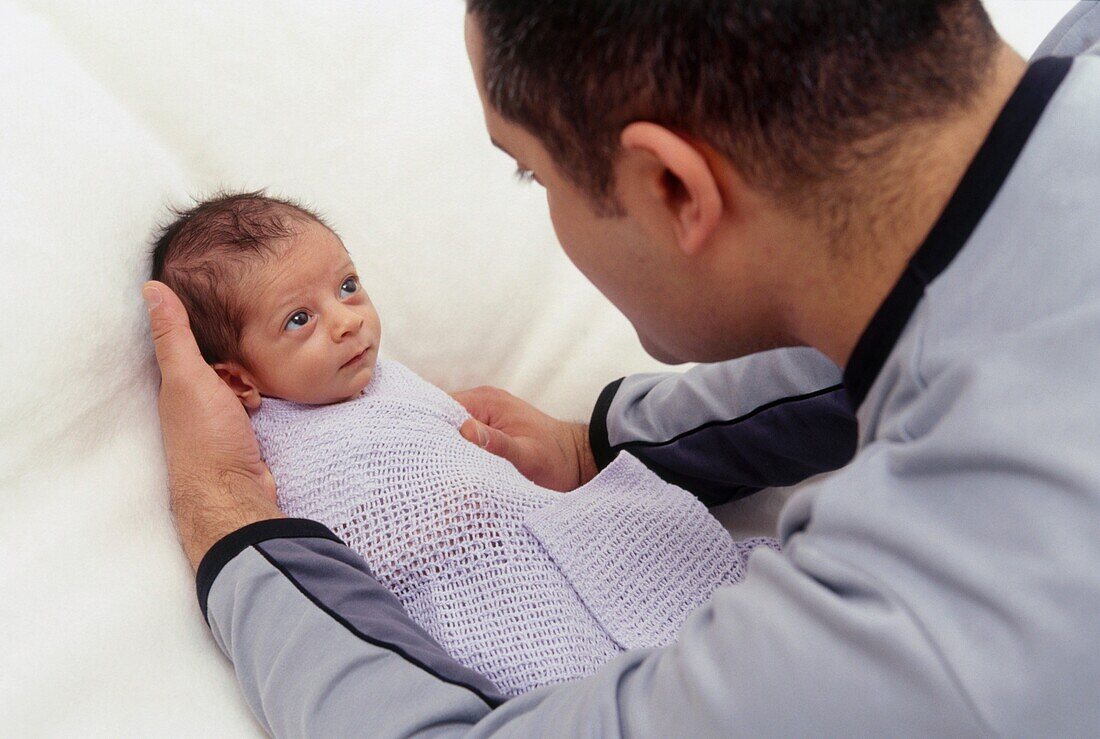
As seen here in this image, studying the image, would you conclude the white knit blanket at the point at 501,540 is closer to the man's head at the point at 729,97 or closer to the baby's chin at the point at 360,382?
the baby's chin at the point at 360,382

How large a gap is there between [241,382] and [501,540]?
40 centimetres

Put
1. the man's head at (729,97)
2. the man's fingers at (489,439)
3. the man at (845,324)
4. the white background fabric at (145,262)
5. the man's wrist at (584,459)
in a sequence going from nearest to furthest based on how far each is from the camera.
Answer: the man at (845,324) → the man's head at (729,97) → the white background fabric at (145,262) → the man's fingers at (489,439) → the man's wrist at (584,459)

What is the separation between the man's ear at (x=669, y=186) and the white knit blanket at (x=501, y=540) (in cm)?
43

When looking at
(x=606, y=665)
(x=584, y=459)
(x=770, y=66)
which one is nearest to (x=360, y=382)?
(x=584, y=459)

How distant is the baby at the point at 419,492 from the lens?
1058 millimetres

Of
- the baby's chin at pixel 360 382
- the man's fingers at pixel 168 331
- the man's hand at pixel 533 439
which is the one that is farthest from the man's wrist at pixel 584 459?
the man's fingers at pixel 168 331

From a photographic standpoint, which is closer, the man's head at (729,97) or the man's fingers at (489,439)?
the man's head at (729,97)

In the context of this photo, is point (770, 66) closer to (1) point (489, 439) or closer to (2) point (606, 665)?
(2) point (606, 665)

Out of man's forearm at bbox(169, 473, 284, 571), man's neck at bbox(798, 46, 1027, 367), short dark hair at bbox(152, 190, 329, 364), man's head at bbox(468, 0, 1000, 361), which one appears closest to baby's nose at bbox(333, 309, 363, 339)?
short dark hair at bbox(152, 190, 329, 364)

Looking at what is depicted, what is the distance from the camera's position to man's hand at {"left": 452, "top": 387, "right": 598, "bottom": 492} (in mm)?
1336

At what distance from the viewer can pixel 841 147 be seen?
2.37 feet

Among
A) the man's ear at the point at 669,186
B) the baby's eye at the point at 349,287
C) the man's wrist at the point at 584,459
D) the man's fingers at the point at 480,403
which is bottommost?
the man's wrist at the point at 584,459

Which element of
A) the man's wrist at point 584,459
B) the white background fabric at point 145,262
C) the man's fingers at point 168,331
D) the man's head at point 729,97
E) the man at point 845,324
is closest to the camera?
the man at point 845,324

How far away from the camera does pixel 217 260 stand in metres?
1.19
